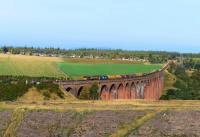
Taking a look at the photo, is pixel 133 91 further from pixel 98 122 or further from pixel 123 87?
pixel 98 122

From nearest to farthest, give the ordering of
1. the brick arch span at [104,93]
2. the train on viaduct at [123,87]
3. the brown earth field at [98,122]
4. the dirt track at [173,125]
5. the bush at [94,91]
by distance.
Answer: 1. the dirt track at [173,125]
2. the brown earth field at [98,122]
3. the bush at [94,91]
4. the train on viaduct at [123,87]
5. the brick arch span at [104,93]

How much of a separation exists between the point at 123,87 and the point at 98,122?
7017cm

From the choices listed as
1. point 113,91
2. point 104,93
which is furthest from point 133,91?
point 104,93

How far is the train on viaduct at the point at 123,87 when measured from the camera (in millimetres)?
98750

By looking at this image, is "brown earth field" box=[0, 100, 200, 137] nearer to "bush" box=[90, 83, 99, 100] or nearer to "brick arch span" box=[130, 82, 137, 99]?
"bush" box=[90, 83, 99, 100]

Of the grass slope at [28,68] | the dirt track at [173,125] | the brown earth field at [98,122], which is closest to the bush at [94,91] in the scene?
the grass slope at [28,68]

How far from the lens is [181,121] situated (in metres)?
48.2

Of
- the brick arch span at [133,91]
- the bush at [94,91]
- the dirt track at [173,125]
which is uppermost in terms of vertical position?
the dirt track at [173,125]

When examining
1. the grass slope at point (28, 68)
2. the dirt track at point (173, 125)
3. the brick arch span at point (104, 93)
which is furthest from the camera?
the grass slope at point (28, 68)

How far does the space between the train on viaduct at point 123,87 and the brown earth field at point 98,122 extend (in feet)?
140

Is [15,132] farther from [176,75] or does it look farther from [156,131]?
[176,75]

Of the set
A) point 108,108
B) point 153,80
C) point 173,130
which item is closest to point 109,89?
point 153,80

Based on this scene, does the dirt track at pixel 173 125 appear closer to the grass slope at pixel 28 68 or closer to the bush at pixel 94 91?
the bush at pixel 94 91

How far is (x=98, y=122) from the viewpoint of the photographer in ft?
156
